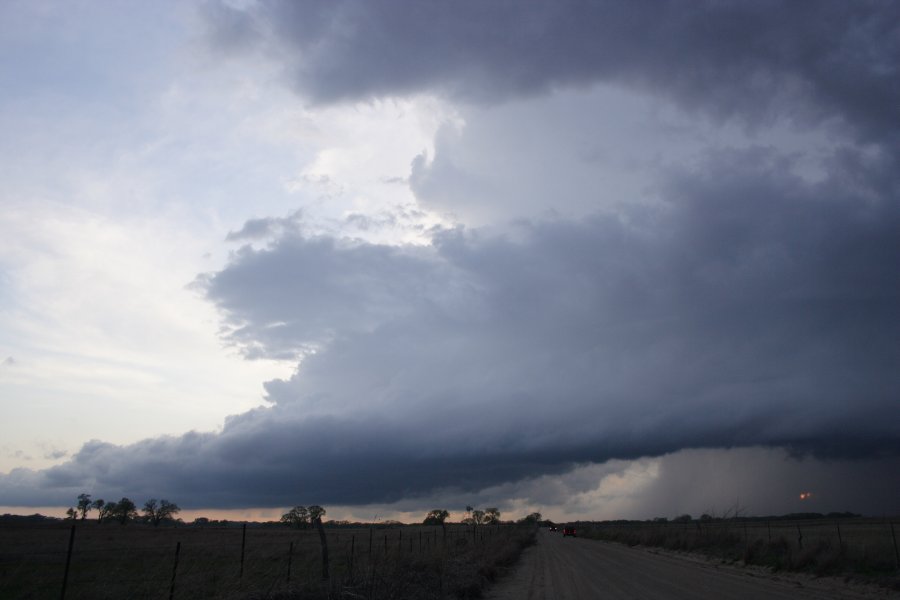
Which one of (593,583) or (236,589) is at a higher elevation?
(236,589)

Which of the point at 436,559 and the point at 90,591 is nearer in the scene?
the point at 90,591

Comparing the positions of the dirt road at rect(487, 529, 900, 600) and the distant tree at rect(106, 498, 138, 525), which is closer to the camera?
the dirt road at rect(487, 529, 900, 600)

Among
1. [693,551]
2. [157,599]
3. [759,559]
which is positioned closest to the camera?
[157,599]

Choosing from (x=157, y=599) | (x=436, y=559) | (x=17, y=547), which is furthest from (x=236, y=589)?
(x=17, y=547)

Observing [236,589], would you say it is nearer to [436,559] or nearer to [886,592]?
[436,559]

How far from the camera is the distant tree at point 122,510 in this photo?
146750mm

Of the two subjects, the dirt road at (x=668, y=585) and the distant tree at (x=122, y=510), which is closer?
the dirt road at (x=668, y=585)

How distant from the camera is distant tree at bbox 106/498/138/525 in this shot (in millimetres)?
146750

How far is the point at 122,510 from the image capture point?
14662 cm

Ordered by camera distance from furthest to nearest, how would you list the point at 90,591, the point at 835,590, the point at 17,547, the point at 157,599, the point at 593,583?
the point at 17,547 → the point at 593,583 → the point at 835,590 → the point at 90,591 → the point at 157,599

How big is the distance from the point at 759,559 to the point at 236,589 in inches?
1185

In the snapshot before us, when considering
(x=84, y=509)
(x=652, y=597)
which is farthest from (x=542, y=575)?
(x=84, y=509)

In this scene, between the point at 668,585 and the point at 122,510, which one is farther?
the point at 122,510

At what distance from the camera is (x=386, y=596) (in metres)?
14.6
